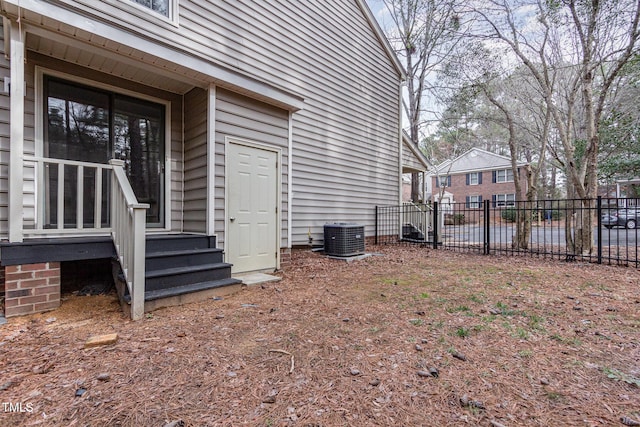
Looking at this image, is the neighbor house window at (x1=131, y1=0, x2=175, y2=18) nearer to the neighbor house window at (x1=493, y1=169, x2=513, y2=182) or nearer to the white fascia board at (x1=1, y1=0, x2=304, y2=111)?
the white fascia board at (x1=1, y1=0, x2=304, y2=111)

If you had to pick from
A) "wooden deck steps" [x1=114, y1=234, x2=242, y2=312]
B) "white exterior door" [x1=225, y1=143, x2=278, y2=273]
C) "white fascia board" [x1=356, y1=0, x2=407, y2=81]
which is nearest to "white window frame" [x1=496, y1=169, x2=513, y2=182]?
"white fascia board" [x1=356, y1=0, x2=407, y2=81]

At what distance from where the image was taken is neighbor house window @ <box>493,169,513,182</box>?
2411cm

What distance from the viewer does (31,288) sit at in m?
3.05

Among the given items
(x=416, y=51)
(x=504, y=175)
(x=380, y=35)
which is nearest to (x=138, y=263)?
(x=380, y=35)

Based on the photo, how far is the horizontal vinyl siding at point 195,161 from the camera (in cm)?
442

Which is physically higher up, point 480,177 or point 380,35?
point 380,35

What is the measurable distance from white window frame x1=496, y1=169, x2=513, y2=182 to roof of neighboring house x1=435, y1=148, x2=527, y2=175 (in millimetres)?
393

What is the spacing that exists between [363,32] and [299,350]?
355 inches

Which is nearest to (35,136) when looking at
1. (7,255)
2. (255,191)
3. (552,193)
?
(7,255)

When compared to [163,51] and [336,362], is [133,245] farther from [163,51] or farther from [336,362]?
[163,51]

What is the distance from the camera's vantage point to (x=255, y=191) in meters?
4.93

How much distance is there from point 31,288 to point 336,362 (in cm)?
327

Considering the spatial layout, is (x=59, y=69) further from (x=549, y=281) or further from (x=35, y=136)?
(x=549, y=281)

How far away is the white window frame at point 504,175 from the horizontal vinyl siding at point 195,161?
26010 mm
